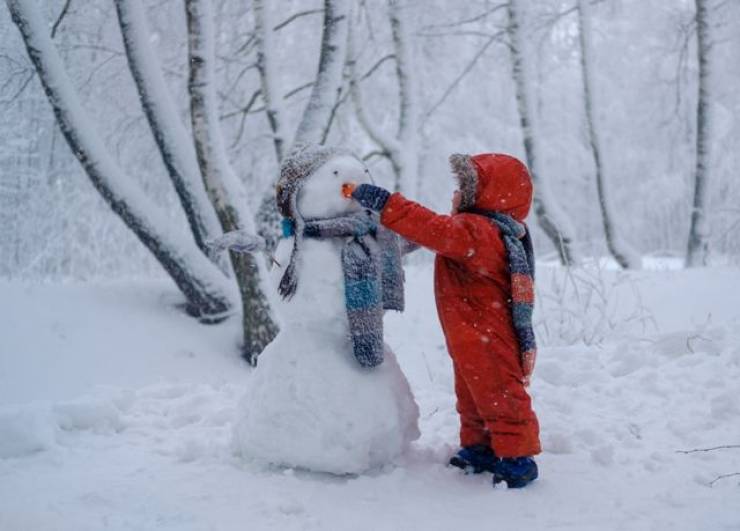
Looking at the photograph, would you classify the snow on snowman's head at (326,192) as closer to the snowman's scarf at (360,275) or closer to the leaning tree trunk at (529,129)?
the snowman's scarf at (360,275)

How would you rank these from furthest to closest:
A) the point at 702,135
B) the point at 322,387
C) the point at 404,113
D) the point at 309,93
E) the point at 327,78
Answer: the point at 309,93
the point at 702,135
the point at 404,113
the point at 327,78
the point at 322,387

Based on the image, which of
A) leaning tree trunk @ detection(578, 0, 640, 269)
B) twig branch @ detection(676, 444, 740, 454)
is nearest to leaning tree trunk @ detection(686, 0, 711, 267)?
leaning tree trunk @ detection(578, 0, 640, 269)

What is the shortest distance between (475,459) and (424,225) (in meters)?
1.01

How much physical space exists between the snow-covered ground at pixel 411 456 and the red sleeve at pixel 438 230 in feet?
2.98

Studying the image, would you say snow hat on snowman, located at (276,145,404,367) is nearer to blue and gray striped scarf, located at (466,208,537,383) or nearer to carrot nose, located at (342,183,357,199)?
carrot nose, located at (342,183,357,199)

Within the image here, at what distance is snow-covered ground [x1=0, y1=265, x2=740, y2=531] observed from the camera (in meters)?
2.22

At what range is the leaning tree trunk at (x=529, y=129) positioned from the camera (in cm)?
809

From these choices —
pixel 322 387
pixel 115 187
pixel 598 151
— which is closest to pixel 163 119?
pixel 115 187

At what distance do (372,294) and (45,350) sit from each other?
3721 mm

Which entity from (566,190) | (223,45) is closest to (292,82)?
(223,45)

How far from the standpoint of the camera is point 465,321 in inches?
104

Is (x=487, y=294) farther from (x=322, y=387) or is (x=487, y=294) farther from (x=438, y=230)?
(x=322, y=387)

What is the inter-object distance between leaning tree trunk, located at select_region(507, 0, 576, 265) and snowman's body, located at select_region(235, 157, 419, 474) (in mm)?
5848

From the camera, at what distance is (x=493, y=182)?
267cm
